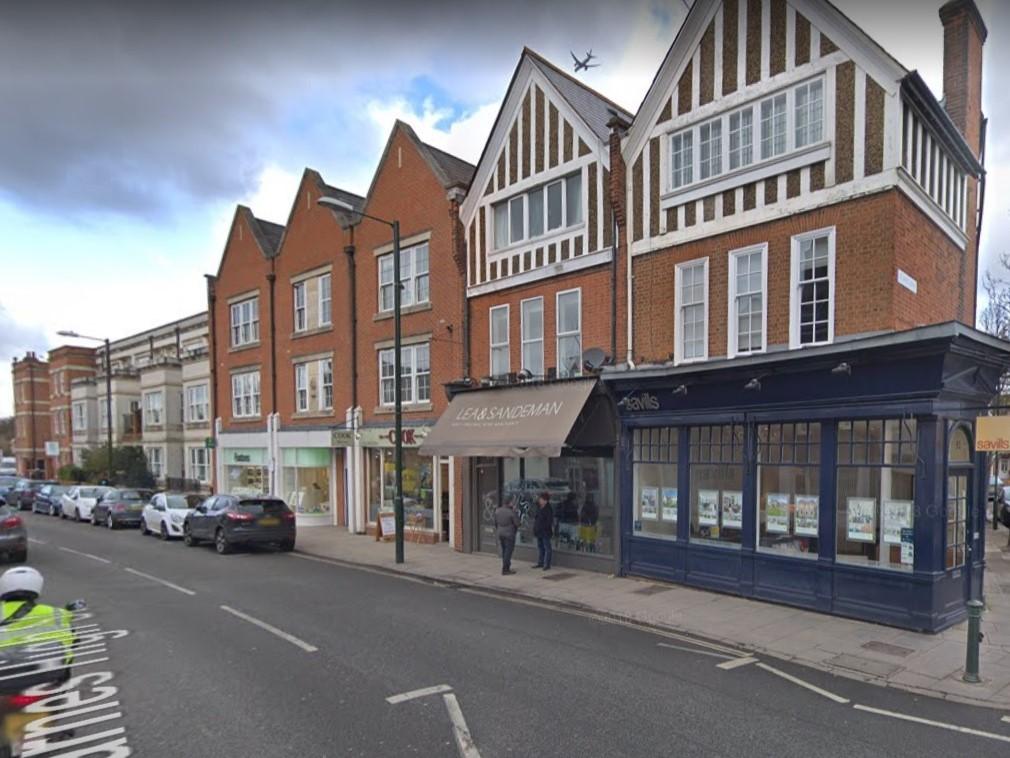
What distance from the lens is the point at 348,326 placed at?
2194cm

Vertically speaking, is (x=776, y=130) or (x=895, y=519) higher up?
(x=776, y=130)

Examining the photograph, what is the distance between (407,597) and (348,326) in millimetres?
12401

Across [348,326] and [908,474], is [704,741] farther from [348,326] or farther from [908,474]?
[348,326]

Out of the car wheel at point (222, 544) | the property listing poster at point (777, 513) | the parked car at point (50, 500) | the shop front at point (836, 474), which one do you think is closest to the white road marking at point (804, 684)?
the shop front at point (836, 474)

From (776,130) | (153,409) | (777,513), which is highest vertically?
(776,130)

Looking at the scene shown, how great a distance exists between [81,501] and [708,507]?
27089 mm

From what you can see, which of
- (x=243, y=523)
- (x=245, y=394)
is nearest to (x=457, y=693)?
(x=243, y=523)

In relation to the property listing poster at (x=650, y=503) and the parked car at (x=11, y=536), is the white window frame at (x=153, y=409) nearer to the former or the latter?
the parked car at (x=11, y=536)

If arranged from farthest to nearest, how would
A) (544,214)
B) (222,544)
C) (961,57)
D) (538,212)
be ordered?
(222,544)
(538,212)
(544,214)
(961,57)

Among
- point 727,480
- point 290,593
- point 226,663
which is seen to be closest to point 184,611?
point 290,593

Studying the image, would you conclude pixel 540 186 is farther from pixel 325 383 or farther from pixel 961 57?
pixel 325 383

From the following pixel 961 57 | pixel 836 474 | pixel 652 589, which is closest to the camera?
pixel 836 474

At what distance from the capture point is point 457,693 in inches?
265

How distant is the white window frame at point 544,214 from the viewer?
14.6m
